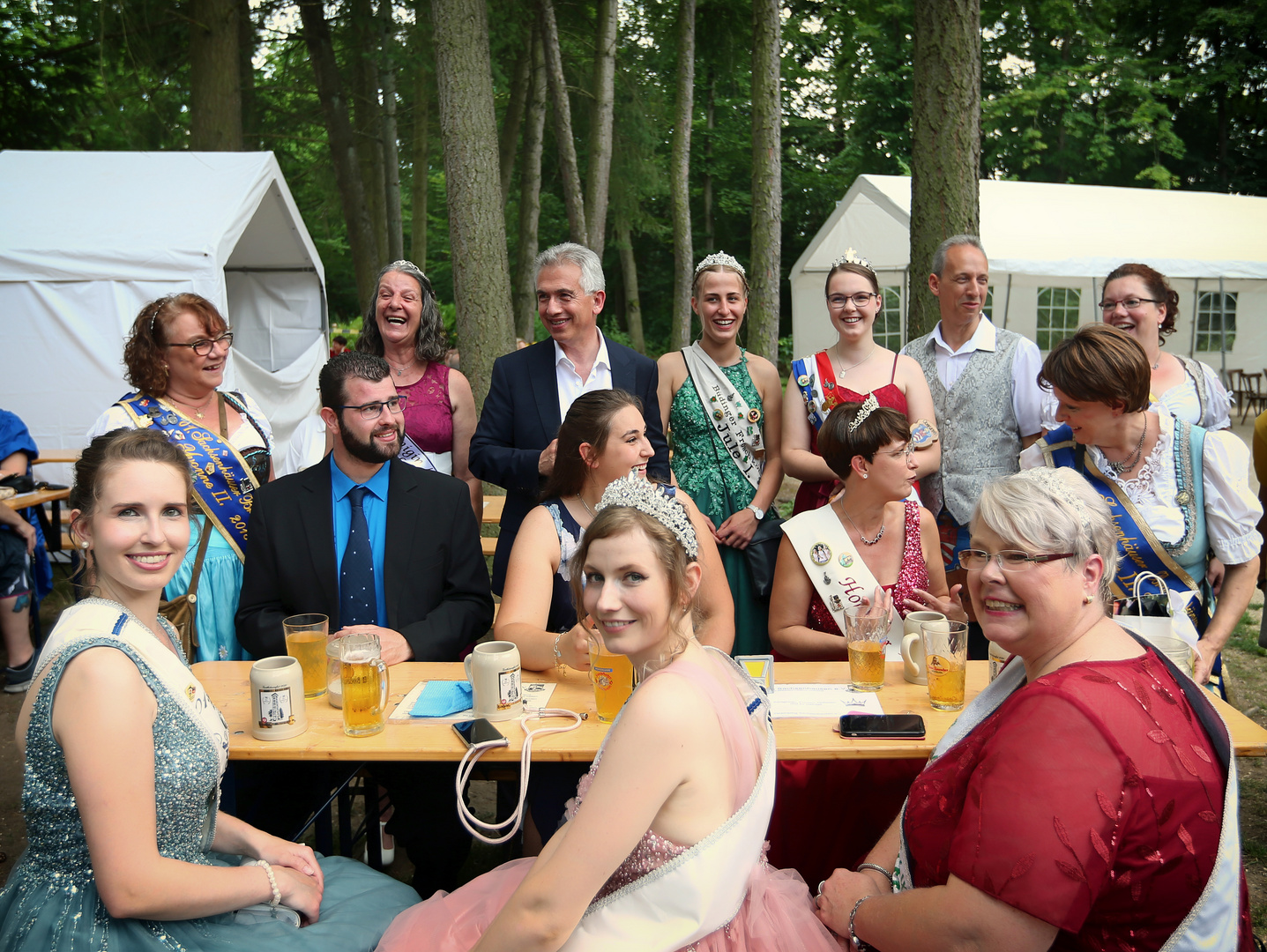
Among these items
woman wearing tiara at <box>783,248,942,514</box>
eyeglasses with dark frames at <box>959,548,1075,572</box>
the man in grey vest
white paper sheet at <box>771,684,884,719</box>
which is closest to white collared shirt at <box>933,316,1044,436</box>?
the man in grey vest

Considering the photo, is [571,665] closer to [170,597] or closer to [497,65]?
[170,597]

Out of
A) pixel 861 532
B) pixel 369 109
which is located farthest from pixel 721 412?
pixel 369 109

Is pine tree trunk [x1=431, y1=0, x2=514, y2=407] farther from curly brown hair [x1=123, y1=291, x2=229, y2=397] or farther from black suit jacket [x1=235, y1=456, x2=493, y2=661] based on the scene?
black suit jacket [x1=235, y1=456, x2=493, y2=661]

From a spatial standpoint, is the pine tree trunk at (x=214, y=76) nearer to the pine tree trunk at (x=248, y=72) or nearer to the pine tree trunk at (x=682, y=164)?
the pine tree trunk at (x=248, y=72)

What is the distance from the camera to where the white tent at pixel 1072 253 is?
41.1ft

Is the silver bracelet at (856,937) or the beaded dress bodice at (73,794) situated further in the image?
the silver bracelet at (856,937)

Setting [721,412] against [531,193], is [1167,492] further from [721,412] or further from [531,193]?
[531,193]

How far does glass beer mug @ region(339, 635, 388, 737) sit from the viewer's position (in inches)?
84.5

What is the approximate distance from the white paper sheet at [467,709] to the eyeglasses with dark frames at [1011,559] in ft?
3.61

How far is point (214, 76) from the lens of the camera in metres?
9.99

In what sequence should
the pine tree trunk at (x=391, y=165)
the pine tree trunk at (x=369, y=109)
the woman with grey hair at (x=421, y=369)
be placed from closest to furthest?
the woman with grey hair at (x=421, y=369) → the pine tree trunk at (x=369, y=109) → the pine tree trunk at (x=391, y=165)

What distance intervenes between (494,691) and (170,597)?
1559 mm

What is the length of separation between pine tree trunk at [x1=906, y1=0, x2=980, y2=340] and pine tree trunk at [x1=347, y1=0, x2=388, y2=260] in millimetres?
9639

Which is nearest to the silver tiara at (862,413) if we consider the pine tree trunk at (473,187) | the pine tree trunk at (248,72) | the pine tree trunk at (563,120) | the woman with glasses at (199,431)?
the woman with glasses at (199,431)
